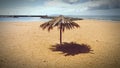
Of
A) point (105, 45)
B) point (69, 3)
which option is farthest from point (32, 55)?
point (105, 45)

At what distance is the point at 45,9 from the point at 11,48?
2.64 ft

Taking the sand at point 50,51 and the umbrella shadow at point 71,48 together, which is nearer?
the sand at point 50,51

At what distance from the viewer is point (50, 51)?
252 centimetres

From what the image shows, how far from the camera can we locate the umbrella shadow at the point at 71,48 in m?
2.50

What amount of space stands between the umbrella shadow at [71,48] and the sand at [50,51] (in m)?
0.03

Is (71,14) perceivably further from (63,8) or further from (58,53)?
(58,53)

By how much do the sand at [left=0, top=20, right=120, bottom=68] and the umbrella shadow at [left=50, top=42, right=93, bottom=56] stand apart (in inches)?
1.3

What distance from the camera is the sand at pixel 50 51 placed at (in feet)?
7.14

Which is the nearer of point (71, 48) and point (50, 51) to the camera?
point (50, 51)

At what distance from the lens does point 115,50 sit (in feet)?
8.41

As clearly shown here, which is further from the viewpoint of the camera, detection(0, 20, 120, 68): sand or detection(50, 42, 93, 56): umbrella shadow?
detection(50, 42, 93, 56): umbrella shadow

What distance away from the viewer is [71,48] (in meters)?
2.63

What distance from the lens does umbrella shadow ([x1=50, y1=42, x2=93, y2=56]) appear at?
2502 mm

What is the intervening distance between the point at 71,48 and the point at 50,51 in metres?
0.35
